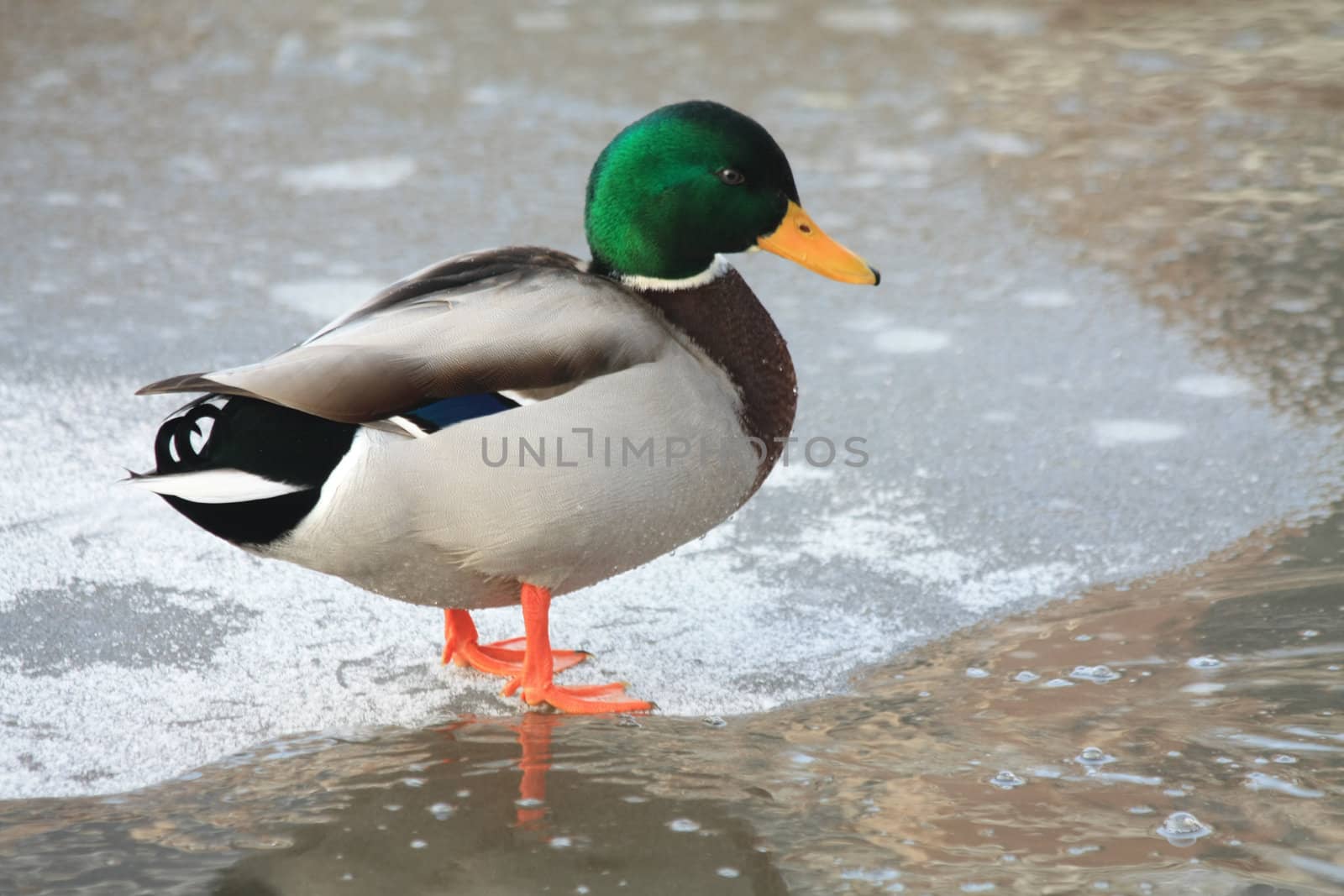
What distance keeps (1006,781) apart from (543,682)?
821 millimetres

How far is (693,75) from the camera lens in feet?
19.0

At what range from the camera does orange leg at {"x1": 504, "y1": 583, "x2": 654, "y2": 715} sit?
2766 millimetres

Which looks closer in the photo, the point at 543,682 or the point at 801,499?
the point at 543,682

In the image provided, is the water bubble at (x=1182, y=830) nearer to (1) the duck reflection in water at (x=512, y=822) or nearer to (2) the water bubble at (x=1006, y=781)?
(2) the water bubble at (x=1006, y=781)

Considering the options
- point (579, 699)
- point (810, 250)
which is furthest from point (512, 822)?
point (810, 250)

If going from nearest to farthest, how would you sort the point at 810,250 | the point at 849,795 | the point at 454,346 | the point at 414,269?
the point at 849,795 < the point at 454,346 < the point at 810,250 < the point at 414,269

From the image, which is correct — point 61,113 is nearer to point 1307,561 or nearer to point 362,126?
point 362,126

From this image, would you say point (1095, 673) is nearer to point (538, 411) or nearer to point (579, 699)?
point (579, 699)

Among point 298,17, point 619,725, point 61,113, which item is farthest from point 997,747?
point 298,17

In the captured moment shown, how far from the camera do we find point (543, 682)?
2795 mm

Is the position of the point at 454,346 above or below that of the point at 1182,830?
above

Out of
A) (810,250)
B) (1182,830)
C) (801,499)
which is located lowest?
(1182,830)

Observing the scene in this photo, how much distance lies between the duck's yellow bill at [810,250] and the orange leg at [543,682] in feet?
2.45

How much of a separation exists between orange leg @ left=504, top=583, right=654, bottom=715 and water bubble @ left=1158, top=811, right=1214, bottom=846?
0.89 metres
